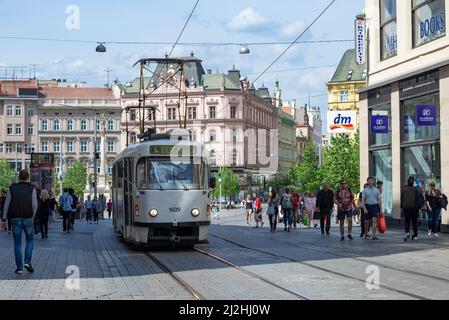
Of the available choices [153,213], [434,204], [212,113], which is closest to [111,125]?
[212,113]

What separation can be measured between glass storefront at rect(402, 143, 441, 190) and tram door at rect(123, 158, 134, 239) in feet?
36.4

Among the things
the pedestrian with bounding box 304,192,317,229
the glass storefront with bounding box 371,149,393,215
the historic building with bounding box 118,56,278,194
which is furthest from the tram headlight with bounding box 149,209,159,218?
the historic building with bounding box 118,56,278,194

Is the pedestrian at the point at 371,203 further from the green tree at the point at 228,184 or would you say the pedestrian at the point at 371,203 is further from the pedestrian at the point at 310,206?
the green tree at the point at 228,184

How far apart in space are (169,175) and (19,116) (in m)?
119

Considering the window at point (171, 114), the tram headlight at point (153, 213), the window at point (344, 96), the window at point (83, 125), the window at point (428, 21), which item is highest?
the window at point (344, 96)

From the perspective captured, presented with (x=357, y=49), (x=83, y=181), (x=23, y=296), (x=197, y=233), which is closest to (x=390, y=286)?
(x=23, y=296)

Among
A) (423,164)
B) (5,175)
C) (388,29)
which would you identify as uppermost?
(388,29)

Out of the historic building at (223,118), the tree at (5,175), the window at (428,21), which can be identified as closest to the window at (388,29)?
the window at (428,21)

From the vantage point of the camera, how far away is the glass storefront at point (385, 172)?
32.1 meters

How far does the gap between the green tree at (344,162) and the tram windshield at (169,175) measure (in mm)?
58694

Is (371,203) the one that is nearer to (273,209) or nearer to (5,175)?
(273,209)

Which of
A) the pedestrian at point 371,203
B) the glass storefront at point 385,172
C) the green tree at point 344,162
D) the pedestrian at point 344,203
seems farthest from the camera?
the green tree at point 344,162

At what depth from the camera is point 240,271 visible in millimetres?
14844
